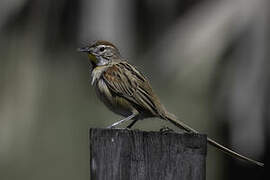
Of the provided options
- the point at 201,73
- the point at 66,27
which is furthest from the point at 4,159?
the point at 201,73

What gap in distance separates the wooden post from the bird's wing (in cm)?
204

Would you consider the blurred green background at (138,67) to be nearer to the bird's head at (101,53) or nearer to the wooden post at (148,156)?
the bird's head at (101,53)

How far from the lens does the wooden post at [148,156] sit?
13.1 feet

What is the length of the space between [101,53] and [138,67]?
5225mm

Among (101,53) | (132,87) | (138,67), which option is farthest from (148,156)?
(138,67)

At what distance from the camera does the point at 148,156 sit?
4000mm

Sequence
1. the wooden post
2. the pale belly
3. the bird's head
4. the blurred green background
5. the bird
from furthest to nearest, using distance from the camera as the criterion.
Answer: the blurred green background
the bird's head
the pale belly
the bird
the wooden post

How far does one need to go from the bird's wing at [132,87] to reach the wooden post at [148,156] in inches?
80.3

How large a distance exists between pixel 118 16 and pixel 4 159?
3.50 metres

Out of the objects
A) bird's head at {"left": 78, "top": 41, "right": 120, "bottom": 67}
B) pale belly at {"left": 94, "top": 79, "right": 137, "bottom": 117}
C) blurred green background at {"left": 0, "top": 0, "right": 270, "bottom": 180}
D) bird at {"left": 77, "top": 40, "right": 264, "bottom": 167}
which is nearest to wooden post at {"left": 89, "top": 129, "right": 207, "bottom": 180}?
bird at {"left": 77, "top": 40, "right": 264, "bottom": 167}

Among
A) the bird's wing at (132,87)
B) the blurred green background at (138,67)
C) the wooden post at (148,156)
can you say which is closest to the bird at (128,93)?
the bird's wing at (132,87)

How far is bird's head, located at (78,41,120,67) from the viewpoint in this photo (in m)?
6.75

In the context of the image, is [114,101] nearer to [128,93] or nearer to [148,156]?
[128,93]

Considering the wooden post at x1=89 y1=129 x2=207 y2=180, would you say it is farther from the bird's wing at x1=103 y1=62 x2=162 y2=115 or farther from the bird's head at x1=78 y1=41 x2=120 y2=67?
the bird's head at x1=78 y1=41 x2=120 y2=67
